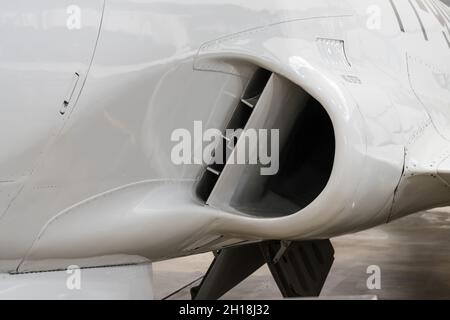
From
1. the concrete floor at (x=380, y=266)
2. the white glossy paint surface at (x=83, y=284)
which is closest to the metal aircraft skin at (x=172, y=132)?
the white glossy paint surface at (x=83, y=284)

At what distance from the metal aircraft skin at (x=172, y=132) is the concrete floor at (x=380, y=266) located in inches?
95.0

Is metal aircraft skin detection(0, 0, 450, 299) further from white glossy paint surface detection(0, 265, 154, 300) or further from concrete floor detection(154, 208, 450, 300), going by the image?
concrete floor detection(154, 208, 450, 300)

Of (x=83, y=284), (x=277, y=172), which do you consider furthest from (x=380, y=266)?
(x=83, y=284)

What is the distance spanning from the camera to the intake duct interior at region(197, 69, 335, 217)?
110 inches

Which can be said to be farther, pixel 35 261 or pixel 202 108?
pixel 202 108

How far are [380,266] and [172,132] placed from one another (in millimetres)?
4717

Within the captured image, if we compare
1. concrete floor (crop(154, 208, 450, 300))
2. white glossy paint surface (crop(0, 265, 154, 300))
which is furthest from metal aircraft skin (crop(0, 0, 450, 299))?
concrete floor (crop(154, 208, 450, 300))

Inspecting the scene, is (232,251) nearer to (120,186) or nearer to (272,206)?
(272,206)

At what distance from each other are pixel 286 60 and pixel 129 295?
1009 mm

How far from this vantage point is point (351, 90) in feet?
9.28

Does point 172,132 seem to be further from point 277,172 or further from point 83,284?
point 83,284

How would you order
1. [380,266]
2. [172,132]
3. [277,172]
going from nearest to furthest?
[172,132]
[277,172]
[380,266]

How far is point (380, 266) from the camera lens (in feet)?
23.1

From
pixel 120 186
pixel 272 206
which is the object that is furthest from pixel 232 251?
pixel 120 186
